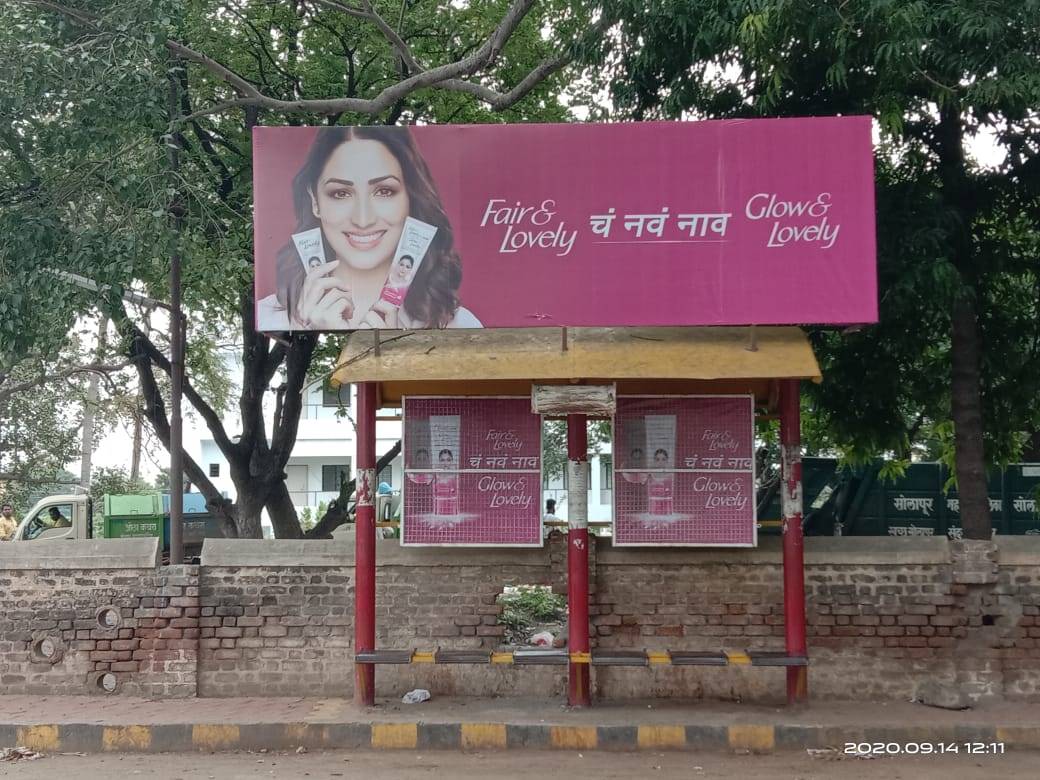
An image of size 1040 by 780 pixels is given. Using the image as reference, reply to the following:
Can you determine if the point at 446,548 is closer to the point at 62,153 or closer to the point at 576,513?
the point at 576,513

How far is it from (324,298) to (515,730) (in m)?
3.59

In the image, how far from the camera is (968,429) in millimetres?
8914

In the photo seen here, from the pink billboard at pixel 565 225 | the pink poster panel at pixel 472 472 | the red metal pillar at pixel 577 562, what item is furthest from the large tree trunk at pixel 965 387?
the pink poster panel at pixel 472 472

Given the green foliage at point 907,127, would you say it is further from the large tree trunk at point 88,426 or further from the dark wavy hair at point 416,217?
the large tree trunk at point 88,426

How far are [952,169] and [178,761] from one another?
8.21 m

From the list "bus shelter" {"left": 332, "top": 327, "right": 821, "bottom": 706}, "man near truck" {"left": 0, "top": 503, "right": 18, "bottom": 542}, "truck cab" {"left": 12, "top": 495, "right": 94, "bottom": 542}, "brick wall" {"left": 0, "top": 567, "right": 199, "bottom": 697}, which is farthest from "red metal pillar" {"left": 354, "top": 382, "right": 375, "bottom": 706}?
"man near truck" {"left": 0, "top": 503, "right": 18, "bottom": 542}

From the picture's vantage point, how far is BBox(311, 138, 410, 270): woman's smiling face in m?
7.95

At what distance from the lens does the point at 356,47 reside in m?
13.1

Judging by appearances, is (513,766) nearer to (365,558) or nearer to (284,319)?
(365,558)

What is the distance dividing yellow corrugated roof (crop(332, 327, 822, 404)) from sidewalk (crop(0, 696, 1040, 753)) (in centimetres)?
259

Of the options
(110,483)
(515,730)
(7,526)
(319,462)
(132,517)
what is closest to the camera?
(515,730)

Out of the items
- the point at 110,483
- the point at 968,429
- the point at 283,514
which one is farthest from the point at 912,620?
the point at 110,483

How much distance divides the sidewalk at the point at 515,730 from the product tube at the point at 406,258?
10.6ft

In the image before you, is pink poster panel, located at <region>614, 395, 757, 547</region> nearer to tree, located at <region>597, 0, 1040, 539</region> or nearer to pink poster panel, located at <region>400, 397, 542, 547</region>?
pink poster panel, located at <region>400, 397, 542, 547</region>
